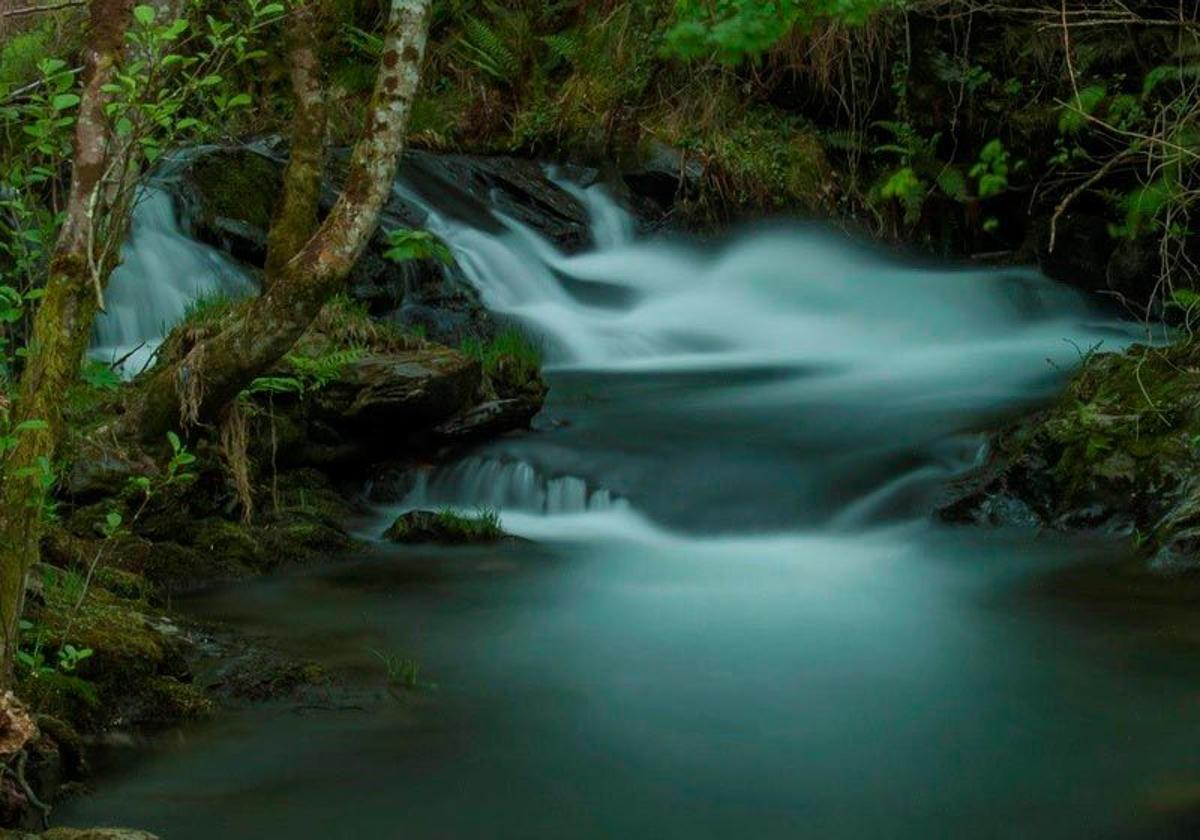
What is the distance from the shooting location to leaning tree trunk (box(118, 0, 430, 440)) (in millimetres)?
5383

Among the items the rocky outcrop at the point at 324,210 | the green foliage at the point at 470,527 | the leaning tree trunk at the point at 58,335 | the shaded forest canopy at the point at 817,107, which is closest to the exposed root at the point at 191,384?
the green foliage at the point at 470,527

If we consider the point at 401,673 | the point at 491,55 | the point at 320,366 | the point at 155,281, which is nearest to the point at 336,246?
the point at 320,366

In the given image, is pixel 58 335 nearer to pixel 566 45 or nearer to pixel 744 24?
pixel 744 24

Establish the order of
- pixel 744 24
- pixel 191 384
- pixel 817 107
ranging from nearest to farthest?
1. pixel 744 24
2. pixel 191 384
3. pixel 817 107

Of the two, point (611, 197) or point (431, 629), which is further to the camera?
point (611, 197)

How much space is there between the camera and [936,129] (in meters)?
12.4

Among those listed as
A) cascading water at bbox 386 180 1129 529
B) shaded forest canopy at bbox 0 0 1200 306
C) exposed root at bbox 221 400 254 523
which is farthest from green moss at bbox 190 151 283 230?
exposed root at bbox 221 400 254 523

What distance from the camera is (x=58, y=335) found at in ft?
12.4

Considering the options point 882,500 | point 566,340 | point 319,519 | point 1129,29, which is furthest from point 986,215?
point 319,519

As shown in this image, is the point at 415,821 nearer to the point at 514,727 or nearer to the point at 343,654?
the point at 514,727

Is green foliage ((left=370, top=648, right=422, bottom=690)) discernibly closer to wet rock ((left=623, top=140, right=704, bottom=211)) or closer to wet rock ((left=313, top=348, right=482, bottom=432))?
wet rock ((left=313, top=348, right=482, bottom=432))

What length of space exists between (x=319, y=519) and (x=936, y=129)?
7835 mm

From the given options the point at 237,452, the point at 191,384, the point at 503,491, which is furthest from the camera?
the point at 503,491

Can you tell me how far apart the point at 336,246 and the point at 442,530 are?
5.36ft
